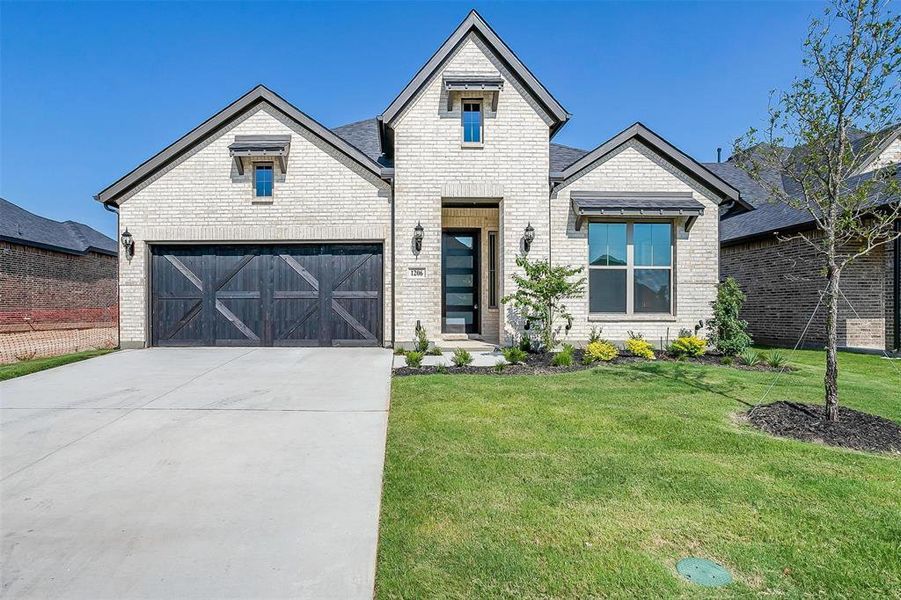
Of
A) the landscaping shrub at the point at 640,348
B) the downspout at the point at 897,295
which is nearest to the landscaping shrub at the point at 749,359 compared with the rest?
the landscaping shrub at the point at 640,348

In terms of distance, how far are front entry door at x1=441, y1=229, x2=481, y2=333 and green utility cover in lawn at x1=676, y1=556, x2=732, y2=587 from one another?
9693mm

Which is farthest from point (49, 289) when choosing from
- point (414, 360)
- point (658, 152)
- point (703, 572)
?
point (703, 572)

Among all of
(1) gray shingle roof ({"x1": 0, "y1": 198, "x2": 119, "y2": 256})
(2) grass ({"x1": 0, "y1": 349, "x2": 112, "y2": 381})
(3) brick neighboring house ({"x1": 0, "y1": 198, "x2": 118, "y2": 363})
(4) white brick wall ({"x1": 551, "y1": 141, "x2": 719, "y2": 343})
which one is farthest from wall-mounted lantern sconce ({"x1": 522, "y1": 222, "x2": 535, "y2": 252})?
(1) gray shingle roof ({"x1": 0, "y1": 198, "x2": 119, "y2": 256})

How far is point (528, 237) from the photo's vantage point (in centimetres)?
1019

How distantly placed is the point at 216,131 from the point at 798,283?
16.1 metres

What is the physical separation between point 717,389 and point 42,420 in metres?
8.91

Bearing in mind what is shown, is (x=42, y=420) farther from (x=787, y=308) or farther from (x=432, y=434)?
(x=787, y=308)

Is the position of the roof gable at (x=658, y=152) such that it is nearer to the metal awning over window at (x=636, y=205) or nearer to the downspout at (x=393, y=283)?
the metal awning over window at (x=636, y=205)

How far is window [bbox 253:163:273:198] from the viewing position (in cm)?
1055

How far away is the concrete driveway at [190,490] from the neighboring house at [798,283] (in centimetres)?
1056

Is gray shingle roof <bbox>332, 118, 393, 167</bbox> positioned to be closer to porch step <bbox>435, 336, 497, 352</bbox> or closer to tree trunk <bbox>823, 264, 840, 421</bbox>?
porch step <bbox>435, 336, 497, 352</bbox>

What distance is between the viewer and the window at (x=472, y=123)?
410 inches

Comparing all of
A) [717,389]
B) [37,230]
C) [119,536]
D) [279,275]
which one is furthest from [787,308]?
[37,230]

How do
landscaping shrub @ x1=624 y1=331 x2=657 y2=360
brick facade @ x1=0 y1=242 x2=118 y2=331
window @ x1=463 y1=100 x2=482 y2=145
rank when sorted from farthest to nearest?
brick facade @ x1=0 y1=242 x2=118 y2=331 < window @ x1=463 y1=100 x2=482 y2=145 < landscaping shrub @ x1=624 y1=331 x2=657 y2=360
